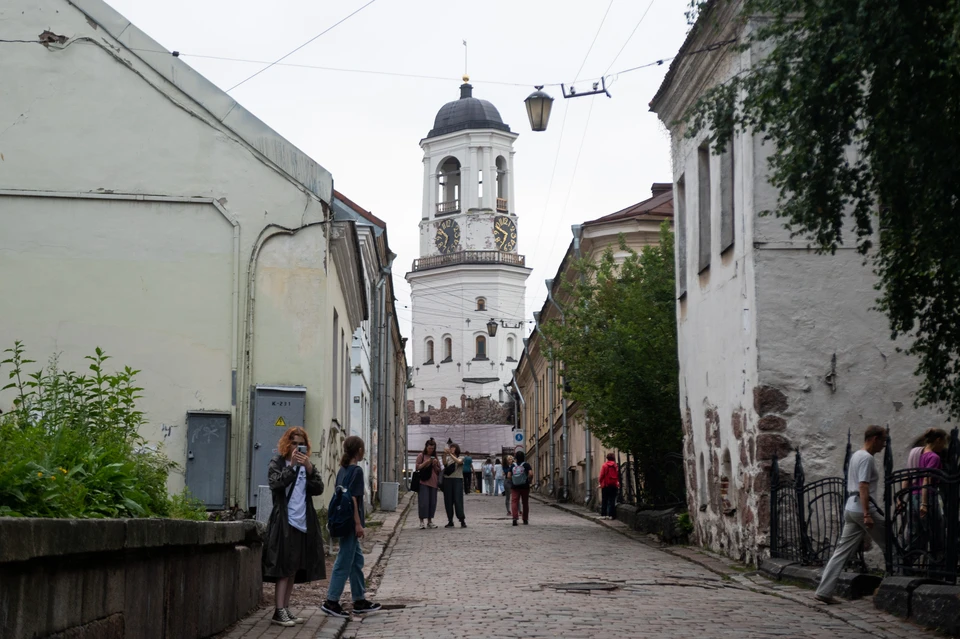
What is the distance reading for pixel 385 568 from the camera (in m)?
15.3

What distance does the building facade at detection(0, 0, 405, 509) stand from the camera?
1761 centimetres

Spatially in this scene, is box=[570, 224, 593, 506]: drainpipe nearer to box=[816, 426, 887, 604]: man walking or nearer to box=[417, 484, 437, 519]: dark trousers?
box=[417, 484, 437, 519]: dark trousers

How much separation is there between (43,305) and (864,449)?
11.6 m

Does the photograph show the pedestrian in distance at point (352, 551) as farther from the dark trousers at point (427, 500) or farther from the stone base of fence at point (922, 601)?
the dark trousers at point (427, 500)

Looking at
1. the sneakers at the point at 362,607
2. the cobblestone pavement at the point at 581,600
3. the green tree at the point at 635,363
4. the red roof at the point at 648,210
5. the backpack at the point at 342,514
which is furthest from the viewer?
the red roof at the point at 648,210

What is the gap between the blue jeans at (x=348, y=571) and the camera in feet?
34.6

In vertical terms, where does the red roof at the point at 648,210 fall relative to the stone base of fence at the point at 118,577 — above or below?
above

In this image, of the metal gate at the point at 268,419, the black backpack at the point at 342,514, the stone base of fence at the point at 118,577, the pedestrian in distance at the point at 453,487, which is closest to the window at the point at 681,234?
the metal gate at the point at 268,419

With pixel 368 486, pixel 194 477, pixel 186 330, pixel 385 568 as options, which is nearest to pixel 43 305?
pixel 186 330

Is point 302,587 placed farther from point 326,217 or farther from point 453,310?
point 453,310

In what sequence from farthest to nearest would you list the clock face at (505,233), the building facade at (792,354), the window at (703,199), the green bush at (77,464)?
the clock face at (505,233)
the window at (703,199)
the building facade at (792,354)
the green bush at (77,464)

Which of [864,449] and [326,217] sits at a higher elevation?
[326,217]

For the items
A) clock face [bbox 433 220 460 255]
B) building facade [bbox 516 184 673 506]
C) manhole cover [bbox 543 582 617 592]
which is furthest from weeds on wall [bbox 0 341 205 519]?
clock face [bbox 433 220 460 255]

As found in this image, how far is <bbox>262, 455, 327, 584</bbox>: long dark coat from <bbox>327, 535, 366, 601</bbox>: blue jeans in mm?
469
